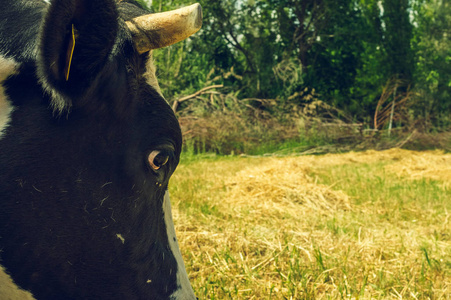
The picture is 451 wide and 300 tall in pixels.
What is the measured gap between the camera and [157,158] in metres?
1.35

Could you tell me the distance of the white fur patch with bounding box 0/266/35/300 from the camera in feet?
3.98

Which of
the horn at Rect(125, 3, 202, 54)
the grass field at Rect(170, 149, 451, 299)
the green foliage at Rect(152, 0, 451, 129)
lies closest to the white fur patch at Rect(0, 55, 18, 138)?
the horn at Rect(125, 3, 202, 54)

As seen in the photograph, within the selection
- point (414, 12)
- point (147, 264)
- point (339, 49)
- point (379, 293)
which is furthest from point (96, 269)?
point (414, 12)

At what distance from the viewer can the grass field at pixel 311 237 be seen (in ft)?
7.23

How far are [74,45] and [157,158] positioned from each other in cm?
44

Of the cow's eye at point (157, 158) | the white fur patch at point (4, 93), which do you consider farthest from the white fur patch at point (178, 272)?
the white fur patch at point (4, 93)

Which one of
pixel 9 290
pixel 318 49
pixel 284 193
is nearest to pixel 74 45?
pixel 9 290

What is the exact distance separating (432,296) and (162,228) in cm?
154

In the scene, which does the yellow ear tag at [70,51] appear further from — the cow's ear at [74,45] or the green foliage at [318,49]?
the green foliage at [318,49]

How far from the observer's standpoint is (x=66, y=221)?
1244 millimetres

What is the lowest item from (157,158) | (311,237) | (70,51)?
(311,237)

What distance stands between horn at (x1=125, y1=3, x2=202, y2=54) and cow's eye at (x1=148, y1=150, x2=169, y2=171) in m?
0.35

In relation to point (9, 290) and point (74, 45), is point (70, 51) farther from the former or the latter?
point (9, 290)

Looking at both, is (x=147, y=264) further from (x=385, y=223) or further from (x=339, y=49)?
(x=339, y=49)
